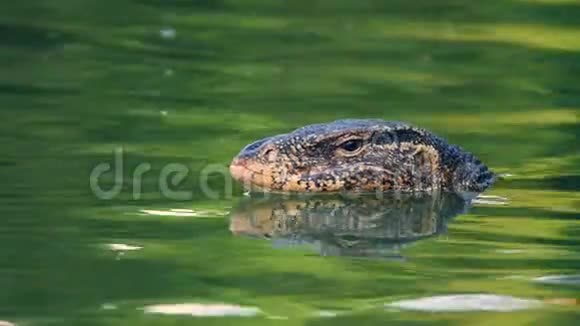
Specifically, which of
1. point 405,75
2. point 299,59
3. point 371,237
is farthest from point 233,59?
point 371,237

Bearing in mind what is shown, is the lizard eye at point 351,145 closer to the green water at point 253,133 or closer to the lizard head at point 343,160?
the lizard head at point 343,160

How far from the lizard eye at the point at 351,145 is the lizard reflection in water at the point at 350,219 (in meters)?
0.30

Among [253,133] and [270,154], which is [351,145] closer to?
[270,154]

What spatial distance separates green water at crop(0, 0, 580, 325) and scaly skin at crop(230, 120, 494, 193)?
10.8 inches

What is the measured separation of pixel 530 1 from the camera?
2144cm

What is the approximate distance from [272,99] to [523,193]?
4159 mm

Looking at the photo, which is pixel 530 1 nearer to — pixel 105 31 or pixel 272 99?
pixel 105 31

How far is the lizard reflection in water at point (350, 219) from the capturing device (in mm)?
9531

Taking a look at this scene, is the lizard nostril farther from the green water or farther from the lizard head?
the green water

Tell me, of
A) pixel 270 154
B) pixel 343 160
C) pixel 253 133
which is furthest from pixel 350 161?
pixel 253 133

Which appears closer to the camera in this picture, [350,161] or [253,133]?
[350,161]

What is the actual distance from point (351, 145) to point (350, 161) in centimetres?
10

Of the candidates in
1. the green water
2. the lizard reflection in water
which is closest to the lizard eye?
the lizard reflection in water

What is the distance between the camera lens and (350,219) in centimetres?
1025
